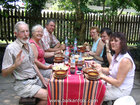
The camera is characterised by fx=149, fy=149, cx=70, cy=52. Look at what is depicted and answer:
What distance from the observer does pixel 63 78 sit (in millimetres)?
2123

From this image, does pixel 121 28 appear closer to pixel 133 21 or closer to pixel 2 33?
pixel 133 21

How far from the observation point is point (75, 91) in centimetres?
208

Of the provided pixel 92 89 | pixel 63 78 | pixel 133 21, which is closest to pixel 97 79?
A: pixel 92 89

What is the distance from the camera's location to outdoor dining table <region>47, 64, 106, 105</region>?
6.69ft

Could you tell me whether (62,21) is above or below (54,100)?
above

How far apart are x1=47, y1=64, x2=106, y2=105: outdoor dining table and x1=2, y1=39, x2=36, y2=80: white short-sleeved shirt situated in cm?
50

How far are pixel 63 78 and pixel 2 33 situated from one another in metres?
5.00

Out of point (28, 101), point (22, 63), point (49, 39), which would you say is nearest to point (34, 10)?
point (49, 39)

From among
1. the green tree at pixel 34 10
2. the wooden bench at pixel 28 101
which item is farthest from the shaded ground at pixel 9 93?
the green tree at pixel 34 10

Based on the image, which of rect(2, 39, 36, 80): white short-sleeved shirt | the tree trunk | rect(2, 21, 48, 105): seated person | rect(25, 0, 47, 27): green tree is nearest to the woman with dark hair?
rect(2, 21, 48, 105): seated person

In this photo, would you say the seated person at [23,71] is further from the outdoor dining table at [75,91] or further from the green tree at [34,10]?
the green tree at [34,10]

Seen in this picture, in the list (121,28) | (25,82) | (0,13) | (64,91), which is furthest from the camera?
(121,28)

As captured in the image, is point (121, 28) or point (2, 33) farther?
Answer: point (121, 28)

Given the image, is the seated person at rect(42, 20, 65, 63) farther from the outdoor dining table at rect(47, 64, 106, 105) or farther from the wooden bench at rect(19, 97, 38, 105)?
the outdoor dining table at rect(47, 64, 106, 105)
